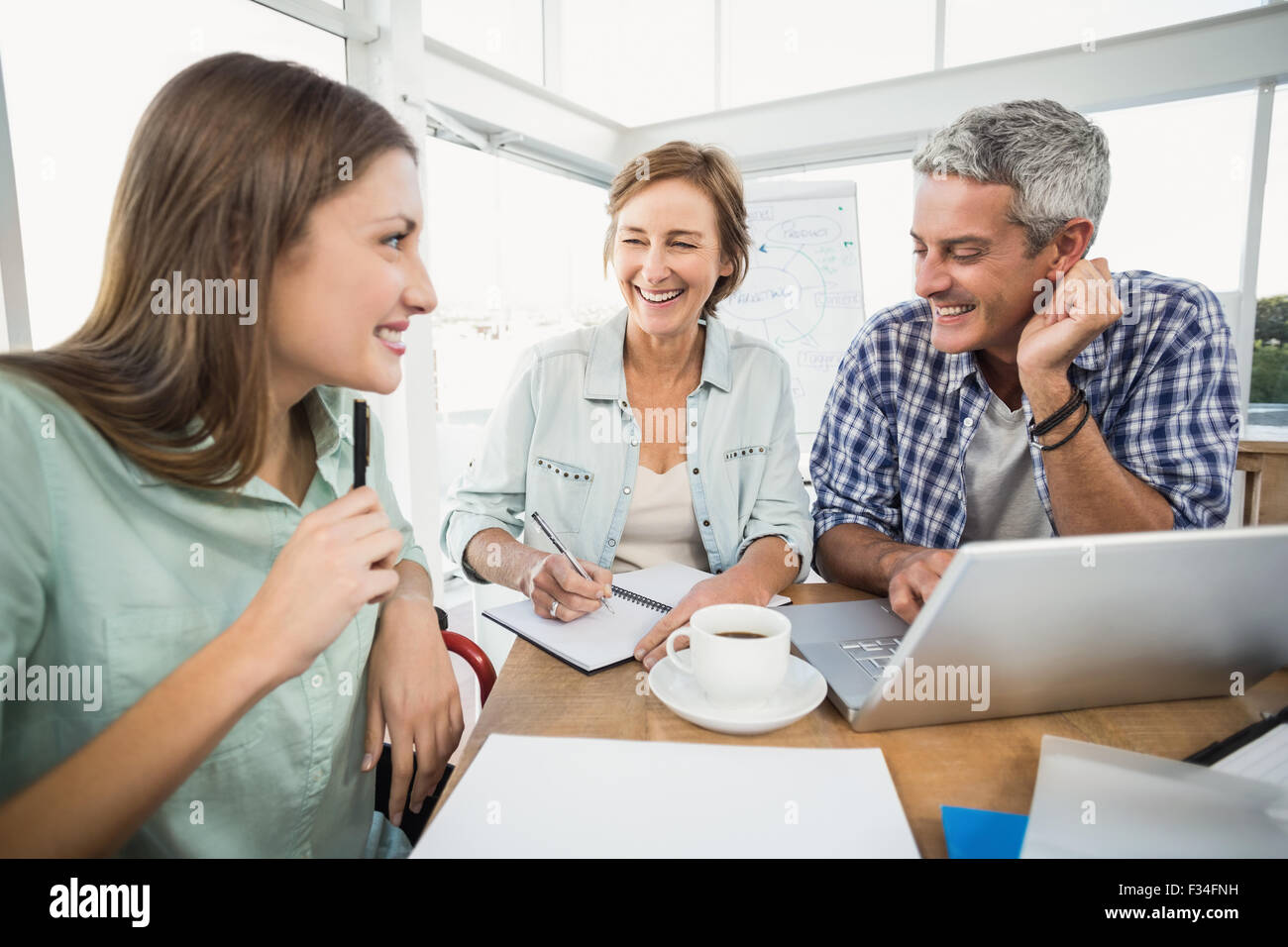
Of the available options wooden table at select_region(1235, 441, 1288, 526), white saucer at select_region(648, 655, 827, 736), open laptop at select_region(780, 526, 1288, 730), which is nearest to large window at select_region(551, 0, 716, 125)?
wooden table at select_region(1235, 441, 1288, 526)

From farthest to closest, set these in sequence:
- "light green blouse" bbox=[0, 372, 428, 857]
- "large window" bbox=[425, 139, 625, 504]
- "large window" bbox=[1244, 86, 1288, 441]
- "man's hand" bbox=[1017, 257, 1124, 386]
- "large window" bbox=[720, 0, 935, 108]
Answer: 1. "large window" bbox=[720, 0, 935, 108]
2. "large window" bbox=[425, 139, 625, 504]
3. "large window" bbox=[1244, 86, 1288, 441]
4. "man's hand" bbox=[1017, 257, 1124, 386]
5. "light green blouse" bbox=[0, 372, 428, 857]

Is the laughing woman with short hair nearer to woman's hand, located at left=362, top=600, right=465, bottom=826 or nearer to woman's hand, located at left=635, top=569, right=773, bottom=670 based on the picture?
woman's hand, located at left=635, top=569, right=773, bottom=670

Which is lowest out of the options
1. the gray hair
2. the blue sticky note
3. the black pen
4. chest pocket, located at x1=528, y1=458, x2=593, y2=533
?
the blue sticky note

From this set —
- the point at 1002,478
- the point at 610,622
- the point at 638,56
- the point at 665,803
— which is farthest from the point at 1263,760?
the point at 638,56

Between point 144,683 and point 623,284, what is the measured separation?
49.4 inches

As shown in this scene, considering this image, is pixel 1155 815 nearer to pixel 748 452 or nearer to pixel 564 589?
pixel 564 589

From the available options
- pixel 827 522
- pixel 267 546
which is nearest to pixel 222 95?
pixel 267 546

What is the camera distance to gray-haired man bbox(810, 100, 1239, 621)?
49.6 inches

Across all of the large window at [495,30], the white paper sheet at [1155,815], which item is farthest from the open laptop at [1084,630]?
the large window at [495,30]

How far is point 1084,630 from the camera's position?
2.19ft

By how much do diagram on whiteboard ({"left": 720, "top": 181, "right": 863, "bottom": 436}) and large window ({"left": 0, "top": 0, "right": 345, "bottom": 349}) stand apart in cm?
213

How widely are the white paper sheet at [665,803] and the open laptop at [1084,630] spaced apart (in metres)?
0.11

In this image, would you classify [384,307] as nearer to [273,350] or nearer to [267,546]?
[273,350]

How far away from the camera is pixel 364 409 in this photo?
2.33 ft
